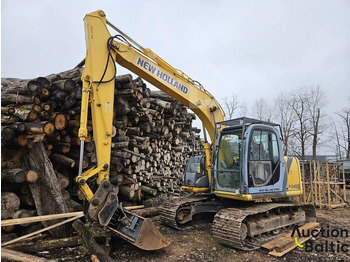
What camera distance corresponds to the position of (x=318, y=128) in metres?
26.7

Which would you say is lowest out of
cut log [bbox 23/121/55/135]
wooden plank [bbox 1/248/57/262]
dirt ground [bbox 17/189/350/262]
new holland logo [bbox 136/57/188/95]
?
dirt ground [bbox 17/189/350/262]

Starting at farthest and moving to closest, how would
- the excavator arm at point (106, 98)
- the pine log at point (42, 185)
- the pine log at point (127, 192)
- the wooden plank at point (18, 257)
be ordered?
the pine log at point (127, 192) → the pine log at point (42, 185) → the excavator arm at point (106, 98) → the wooden plank at point (18, 257)

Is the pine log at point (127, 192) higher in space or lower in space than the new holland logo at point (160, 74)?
lower

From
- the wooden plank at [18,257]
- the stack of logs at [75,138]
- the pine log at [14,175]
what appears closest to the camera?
the wooden plank at [18,257]

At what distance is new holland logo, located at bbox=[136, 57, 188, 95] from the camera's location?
5090 mm

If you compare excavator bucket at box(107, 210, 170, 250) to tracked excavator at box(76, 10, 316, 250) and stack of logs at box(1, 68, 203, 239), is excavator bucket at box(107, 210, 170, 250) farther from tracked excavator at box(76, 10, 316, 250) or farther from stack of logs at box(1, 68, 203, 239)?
stack of logs at box(1, 68, 203, 239)

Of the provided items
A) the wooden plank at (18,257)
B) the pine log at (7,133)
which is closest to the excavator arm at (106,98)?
the wooden plank at (18,257)

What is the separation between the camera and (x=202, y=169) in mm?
6207

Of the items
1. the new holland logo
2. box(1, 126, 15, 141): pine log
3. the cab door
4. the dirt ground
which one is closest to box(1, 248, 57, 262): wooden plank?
the dirt ground

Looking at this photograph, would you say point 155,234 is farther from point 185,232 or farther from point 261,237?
point 261,237

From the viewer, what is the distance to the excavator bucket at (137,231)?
3.98m

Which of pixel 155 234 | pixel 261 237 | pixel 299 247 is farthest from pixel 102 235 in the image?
pixel 299 247

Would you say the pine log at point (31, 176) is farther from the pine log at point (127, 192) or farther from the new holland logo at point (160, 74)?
the new holland logo at point (160, 74)

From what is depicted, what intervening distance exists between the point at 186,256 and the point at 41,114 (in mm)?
3662
